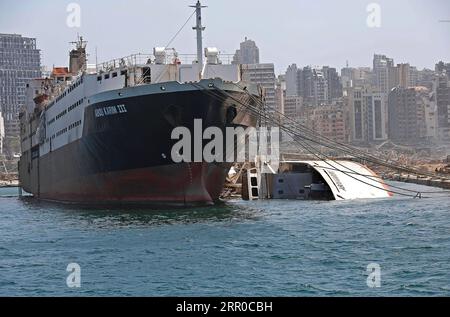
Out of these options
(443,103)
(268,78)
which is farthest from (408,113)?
(268,78)

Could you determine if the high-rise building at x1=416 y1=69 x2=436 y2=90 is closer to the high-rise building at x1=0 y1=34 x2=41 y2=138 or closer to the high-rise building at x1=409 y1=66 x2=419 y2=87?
the high-rise building at x1=409 y1=66 x2=419 y2=87

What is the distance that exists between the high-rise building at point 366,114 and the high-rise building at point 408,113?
252 cm

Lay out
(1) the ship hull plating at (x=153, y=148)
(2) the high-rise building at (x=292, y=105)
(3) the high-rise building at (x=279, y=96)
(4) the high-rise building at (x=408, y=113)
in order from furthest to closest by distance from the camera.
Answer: (2) the high-rise building at (x=292, y=105) → (4) the high-rise building at (x=408, y=113) → (3) the high-rise building at (x=279, y=96) → (1) the ship hull plating at (x=153, y=148)

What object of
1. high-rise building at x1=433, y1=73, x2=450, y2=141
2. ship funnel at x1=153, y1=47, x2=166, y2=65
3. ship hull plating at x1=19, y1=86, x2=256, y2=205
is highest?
high-rise building at x1=433, y1=73, x2=450, y2=141

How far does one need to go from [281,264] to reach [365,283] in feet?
8.43

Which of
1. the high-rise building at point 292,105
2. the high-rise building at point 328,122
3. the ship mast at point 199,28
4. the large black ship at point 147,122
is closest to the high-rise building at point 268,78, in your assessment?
the high-rise building at point 328,122

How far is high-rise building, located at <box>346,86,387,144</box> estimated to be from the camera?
116m

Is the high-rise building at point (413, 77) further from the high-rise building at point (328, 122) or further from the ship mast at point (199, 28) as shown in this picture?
the ship mast at point (199, 28)

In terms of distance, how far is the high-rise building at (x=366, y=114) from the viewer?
11619cm

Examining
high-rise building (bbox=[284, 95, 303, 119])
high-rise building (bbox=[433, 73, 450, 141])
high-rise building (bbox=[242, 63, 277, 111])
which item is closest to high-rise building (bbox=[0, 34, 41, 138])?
high-rise building (bbox=[242, 63, 277, 111])

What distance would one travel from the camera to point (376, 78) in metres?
155

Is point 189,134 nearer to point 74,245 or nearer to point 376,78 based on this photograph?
point 74,245

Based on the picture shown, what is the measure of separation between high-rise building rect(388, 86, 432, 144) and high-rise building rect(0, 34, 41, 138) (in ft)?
196
